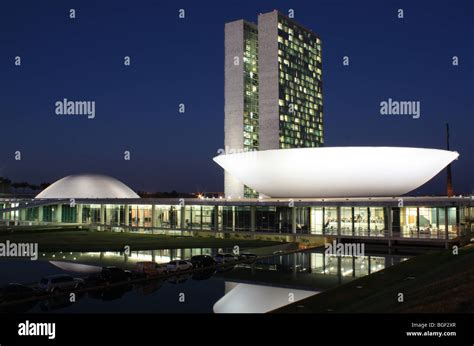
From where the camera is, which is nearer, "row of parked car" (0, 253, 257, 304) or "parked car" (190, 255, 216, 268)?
"row of parked car" (0, 253, 257, 304)

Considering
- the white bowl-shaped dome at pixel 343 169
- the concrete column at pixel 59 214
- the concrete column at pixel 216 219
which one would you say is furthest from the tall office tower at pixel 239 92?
the white bowl-shaped dome at pixel 343 169

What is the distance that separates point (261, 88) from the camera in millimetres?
102250

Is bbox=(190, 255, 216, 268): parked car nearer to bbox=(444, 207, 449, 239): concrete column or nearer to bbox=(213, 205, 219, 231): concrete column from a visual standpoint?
bbox=(444, 207, 449, 239): concrete column

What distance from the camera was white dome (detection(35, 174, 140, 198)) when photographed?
6606 centimetres

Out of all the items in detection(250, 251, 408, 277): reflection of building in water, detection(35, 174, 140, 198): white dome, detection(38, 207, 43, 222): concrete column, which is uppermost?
detection(35, 174, 140, 198): white dome

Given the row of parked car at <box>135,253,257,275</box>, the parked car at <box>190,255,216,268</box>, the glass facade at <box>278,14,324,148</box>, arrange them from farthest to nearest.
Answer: the glass facade at <box>278,14,324,148</box>
the parked car at <box>190,255,216,268</box>
the row of parked car at <box>135,253,257,275</box>

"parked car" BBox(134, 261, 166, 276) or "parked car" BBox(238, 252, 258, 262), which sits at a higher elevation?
"parked car" BBox(134, 261, 166, 276)

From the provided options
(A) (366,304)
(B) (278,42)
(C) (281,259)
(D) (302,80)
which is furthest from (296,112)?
(A) (366,304)

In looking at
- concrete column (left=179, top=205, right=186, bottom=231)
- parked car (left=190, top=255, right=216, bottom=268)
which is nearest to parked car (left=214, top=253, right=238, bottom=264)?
parked car (left=190, top=255, right=216, bottom=268)

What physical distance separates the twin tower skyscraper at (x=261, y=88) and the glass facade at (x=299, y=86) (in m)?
0.21

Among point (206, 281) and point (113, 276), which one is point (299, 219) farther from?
point (113, 276)

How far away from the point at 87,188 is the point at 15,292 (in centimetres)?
4975

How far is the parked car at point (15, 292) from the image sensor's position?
59.3ft

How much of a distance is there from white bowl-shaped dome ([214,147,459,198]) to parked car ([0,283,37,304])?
2835cm
